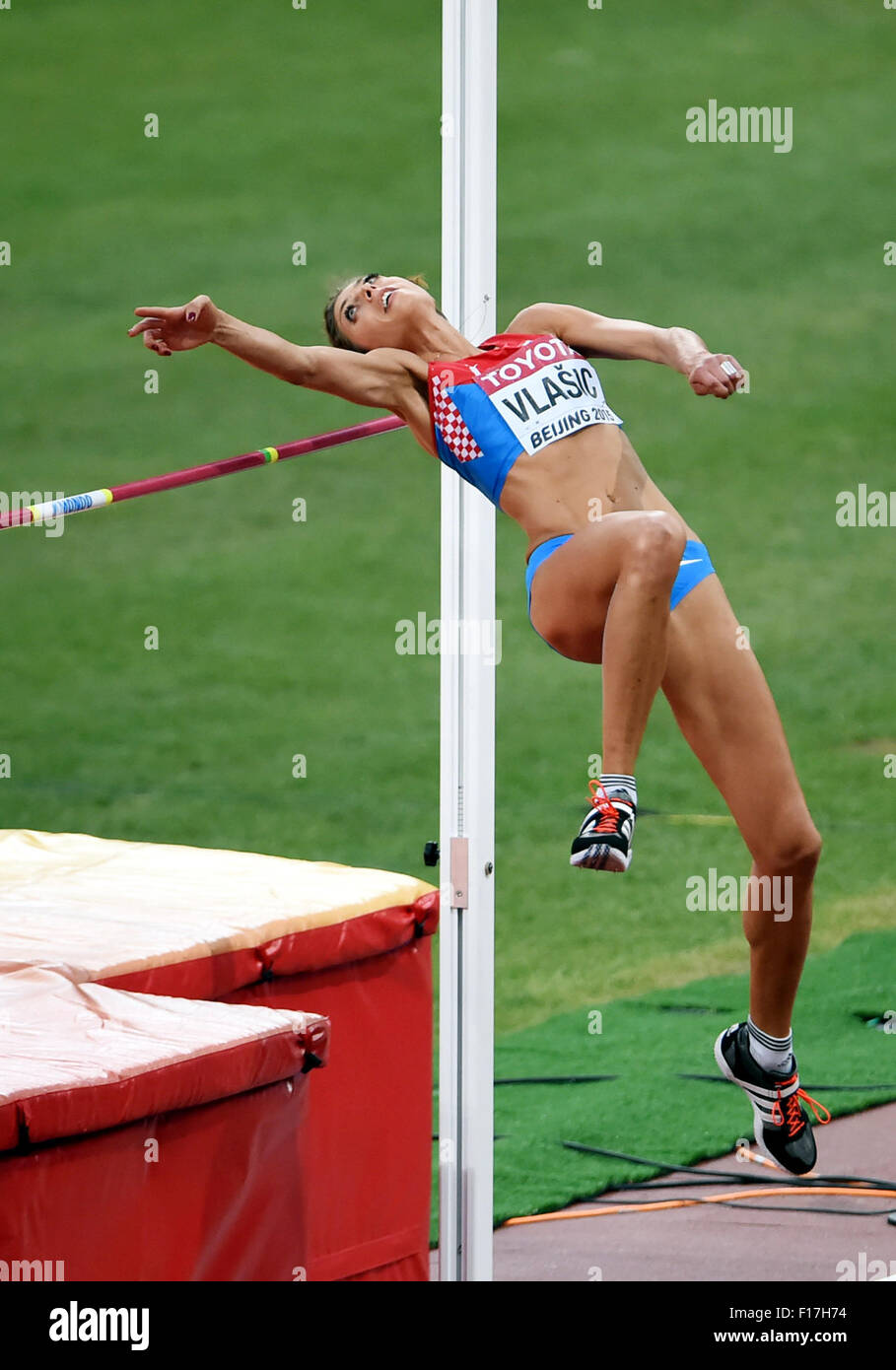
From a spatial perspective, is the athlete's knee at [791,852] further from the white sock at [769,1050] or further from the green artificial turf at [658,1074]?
the green artificial turf at [658,1074]

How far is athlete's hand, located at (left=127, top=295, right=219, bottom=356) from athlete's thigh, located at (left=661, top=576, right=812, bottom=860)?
0.86m

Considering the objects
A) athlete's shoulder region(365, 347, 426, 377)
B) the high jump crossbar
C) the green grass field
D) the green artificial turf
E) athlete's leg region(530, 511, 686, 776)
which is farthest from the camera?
the green grass field

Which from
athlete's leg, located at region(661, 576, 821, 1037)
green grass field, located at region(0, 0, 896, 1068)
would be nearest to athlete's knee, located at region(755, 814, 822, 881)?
athlete's leg, located at region(661, 576, 821, 1037)

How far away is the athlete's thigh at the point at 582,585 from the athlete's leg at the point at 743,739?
14 cm

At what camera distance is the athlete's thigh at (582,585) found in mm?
2803

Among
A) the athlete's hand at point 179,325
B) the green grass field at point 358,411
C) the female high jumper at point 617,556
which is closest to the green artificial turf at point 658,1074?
the green grass field at point 358,411

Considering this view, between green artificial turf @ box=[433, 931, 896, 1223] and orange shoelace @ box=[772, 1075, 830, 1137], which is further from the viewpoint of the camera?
green artificial turf @ box=[433, 931, 896, 1223]

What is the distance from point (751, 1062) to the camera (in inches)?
120

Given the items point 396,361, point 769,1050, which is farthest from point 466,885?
point 396,361

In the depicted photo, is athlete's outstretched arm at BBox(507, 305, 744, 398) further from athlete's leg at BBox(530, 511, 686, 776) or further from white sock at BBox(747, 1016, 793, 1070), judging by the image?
white sock at BBox(747, 1016, 793, 1070)

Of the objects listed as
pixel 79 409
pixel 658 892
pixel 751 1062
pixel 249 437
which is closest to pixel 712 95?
pixel 249 437

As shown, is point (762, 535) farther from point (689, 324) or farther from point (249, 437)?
point (249, 437)

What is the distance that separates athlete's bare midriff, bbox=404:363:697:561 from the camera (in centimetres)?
296

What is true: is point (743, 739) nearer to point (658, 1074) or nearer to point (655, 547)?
point (655, 547)
